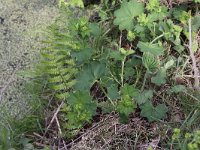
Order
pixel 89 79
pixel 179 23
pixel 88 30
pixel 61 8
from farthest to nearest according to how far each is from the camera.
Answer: pixel 61 8 → pixel 179 23 → pixel 88 30 → pixel 89 79

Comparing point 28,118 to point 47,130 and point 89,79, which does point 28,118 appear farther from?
point 89,79

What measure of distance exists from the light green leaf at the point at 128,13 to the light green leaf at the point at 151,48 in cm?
15

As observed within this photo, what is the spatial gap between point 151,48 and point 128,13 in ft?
0.75

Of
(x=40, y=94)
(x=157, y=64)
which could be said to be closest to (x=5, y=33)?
(x=40, y=94)

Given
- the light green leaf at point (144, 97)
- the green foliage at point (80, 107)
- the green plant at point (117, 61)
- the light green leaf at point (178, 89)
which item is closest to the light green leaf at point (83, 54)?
the green plant at point (117, 61)

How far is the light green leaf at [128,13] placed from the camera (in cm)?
187

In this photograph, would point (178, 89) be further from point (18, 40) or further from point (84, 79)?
point (18, 40)

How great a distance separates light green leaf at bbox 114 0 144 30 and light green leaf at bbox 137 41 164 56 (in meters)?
0.15

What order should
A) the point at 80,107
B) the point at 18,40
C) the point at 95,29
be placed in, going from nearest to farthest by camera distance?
the point at 80,107 < the point at 95,29 < the point at 18,40

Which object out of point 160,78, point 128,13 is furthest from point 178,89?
point 128,13

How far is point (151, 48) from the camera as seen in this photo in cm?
174

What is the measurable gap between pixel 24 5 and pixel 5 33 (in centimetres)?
19

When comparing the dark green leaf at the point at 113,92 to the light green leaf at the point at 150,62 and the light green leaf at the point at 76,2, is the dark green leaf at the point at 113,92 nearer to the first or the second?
the light green leaf at the point at 150,62

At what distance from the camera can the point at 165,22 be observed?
6.11 feet
